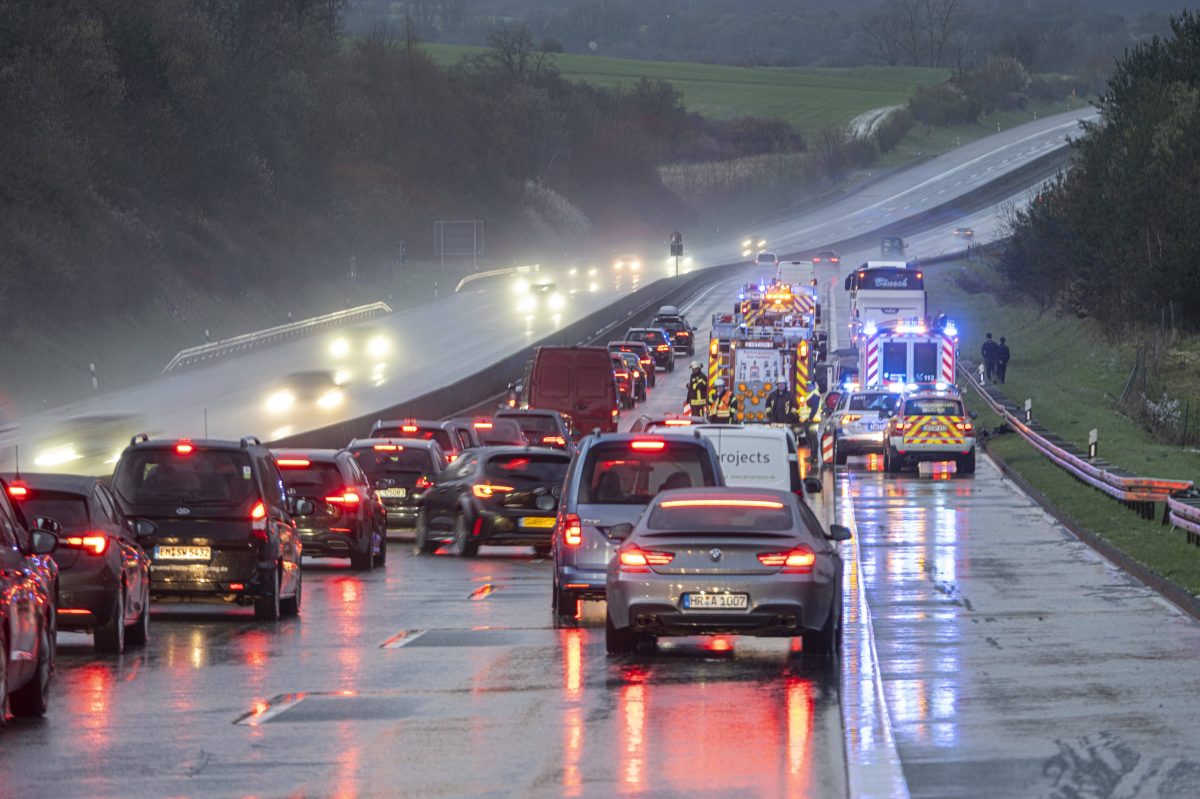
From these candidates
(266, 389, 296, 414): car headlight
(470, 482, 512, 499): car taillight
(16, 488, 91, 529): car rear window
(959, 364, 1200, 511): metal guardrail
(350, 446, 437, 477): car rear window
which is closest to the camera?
(16, 488, 91, 529): car rear window

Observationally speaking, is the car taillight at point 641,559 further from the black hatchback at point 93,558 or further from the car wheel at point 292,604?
the car wheel at point 292,604

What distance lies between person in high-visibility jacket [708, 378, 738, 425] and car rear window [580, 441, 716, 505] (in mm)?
31869

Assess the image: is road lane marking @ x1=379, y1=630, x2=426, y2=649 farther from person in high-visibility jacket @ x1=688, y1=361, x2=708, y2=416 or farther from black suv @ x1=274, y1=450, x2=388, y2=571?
person in high-visibility jacket @ x1=688, y1=361, x2=708, y2=416

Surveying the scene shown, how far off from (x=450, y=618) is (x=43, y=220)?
6330cm

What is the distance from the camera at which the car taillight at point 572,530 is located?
19.7 meters

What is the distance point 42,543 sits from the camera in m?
13.8

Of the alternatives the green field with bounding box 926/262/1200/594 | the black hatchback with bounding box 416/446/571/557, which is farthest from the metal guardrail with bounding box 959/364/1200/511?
the black hatchback with bounding box 416/446/571/557

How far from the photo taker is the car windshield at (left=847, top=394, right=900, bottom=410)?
1892 inches

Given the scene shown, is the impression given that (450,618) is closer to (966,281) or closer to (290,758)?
(290,758)

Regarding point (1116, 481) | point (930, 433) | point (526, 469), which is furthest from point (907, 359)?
point (526, 469)

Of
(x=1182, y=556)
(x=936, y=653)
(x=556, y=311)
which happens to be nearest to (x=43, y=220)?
(x=556, y=311)

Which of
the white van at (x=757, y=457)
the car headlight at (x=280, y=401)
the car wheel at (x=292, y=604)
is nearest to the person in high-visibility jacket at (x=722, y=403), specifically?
the car headlight at (x=280, y=401)

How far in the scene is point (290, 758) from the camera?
11805mm

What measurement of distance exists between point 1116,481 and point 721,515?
15.5m
